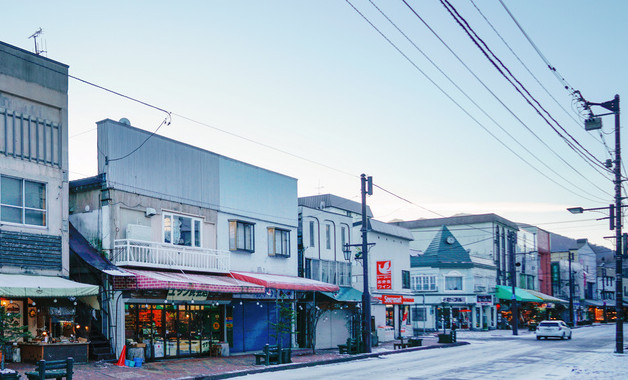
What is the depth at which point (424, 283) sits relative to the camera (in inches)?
2544

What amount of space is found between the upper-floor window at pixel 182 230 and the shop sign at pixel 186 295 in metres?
2.29

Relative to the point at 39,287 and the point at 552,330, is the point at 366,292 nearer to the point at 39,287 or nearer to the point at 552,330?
the point at 39,287

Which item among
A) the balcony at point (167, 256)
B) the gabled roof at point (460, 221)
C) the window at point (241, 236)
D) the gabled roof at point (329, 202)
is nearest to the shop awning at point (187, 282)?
the balcony at point (167, 256)

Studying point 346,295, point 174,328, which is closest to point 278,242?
point 346,295

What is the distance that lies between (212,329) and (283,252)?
21.5 feet

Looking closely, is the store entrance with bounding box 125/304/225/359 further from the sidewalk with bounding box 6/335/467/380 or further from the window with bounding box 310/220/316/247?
the window with bounding box 310/220/316/247

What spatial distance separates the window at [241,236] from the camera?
29.9m

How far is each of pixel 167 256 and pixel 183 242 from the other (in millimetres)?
1672

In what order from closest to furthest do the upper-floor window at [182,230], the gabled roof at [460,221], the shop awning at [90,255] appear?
the shop awning at [90,255]
the upper-floor window at [182,230]
the gabled roof at [460,221]

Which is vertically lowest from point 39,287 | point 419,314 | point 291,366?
point 419,314

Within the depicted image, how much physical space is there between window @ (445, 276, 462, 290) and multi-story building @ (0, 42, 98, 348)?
1789 inches

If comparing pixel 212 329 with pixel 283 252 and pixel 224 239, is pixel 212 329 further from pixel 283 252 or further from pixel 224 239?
pixel 283 252

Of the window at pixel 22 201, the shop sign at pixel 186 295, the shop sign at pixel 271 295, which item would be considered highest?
the window at pixel 22 201

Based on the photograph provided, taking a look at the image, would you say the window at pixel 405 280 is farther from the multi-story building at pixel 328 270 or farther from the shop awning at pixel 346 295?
the shop awning at pixel 346 295
